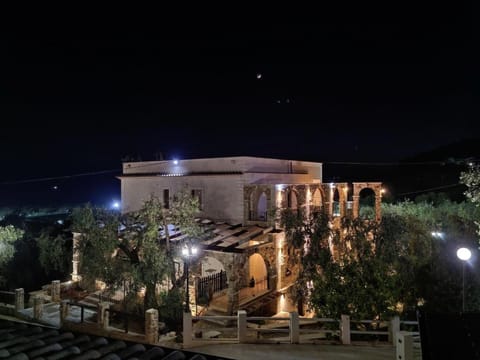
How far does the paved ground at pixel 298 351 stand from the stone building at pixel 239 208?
424cm

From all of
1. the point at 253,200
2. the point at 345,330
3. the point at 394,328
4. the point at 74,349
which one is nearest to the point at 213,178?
the point at 253,200

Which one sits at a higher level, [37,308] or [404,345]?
[404,345]

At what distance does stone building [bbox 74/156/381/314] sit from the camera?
15.7m

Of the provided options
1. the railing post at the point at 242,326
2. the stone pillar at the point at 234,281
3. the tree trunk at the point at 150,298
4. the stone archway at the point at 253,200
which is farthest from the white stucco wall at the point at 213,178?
the railing post at the point at 242,326

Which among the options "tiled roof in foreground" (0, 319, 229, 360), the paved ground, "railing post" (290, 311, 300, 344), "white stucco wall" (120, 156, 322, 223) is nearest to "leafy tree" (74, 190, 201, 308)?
the paved ground

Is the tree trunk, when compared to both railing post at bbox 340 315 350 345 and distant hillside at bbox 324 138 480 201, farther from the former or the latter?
distant hillside at bbox 324 138 480 201

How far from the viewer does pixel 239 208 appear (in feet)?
63.5

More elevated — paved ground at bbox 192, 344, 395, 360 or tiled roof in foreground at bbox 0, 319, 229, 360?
tiled roof in foreground at bbox 0, 319, 229, 360

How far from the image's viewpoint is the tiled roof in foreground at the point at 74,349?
211 inches

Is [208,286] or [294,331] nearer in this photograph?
[294,331]

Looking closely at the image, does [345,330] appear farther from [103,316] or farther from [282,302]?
[103,316]

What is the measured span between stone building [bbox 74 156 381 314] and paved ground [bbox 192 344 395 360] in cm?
424

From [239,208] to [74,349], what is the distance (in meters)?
14.0

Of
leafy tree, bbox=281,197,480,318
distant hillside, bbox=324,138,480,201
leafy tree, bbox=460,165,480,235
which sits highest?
distant hillside, bbox=324,138,480,201
